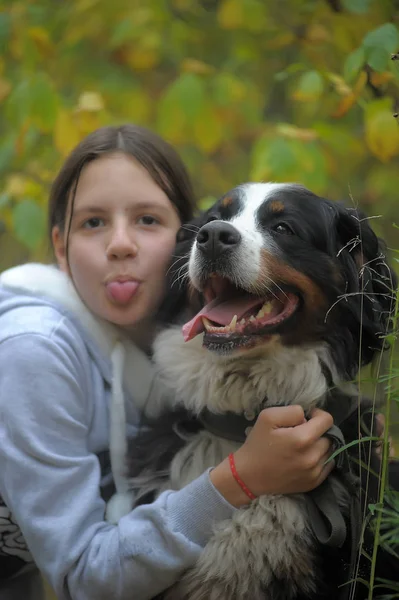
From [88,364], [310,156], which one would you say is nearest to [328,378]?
[88,364]

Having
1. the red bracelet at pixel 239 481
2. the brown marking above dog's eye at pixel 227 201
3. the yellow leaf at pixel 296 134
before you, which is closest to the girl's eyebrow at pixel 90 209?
the brown marking above dog's eye at pixel 227 201

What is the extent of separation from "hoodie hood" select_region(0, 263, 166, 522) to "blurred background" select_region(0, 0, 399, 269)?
0.89 metres

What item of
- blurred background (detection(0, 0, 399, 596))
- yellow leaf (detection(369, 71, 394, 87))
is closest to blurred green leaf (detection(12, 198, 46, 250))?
blurred background (detection(0, 0, 399, 596))

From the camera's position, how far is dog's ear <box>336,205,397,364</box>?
1798 millimetres

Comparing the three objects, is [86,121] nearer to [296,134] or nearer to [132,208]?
[296,134]

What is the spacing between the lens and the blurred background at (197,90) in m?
2.86

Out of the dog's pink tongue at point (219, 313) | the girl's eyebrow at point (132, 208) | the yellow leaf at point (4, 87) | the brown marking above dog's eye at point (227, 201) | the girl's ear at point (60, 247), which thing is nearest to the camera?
the dog's pink tongue at point (219, 313)

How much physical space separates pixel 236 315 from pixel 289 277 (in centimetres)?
14

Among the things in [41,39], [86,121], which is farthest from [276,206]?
[41,39]

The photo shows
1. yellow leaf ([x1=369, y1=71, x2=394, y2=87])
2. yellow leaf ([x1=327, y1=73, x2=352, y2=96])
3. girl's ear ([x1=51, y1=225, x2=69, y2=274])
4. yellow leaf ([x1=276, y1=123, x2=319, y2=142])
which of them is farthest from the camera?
yellow leaf ([x1=276, y1=123, x2=319, y2=142])

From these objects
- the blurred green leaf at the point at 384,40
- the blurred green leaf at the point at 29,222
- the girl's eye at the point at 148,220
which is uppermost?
the blurred green leaf at the point at 384,40

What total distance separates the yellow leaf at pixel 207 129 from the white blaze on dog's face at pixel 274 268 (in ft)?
3.91

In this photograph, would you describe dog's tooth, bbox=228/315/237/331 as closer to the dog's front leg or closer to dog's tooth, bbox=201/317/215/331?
dog's tooth, bbox=201/317/215/331

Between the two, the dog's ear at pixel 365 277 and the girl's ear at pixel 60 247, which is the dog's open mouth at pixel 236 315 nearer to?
the dog's ear at pixel 365 277
